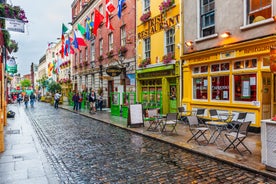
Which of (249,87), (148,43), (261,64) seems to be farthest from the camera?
(148,43)

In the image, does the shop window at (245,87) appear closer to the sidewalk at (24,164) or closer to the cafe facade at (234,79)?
the cafe facade at (234,79)

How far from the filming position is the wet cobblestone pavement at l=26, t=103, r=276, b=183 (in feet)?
16.1

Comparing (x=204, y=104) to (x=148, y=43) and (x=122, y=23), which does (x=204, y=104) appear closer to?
(x=148, y=43)

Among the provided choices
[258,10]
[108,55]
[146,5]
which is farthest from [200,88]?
[108,55]

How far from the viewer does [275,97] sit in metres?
9.38

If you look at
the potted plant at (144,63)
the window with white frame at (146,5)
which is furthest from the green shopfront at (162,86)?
the window with white frame at (146,5)

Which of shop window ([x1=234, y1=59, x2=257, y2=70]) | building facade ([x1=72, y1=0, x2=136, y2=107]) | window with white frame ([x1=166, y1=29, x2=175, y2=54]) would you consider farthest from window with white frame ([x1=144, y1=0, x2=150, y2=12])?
shop window ([x1=234, y1=59, x2=257, y2=70])

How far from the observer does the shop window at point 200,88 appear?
1201cm

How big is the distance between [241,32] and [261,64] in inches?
67.1

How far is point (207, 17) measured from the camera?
1189cm

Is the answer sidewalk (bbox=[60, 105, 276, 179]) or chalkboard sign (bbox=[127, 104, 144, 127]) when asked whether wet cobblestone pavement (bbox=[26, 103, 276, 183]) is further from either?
chalkboard sign (bbox=[127, 104, 144, 127])

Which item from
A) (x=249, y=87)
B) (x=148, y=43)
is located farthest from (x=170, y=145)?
(x=148, y=43)

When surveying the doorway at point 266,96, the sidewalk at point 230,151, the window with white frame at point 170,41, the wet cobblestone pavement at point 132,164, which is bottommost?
the wet cobblestone pavement at point 132,164

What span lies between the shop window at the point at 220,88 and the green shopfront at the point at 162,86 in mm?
2446
